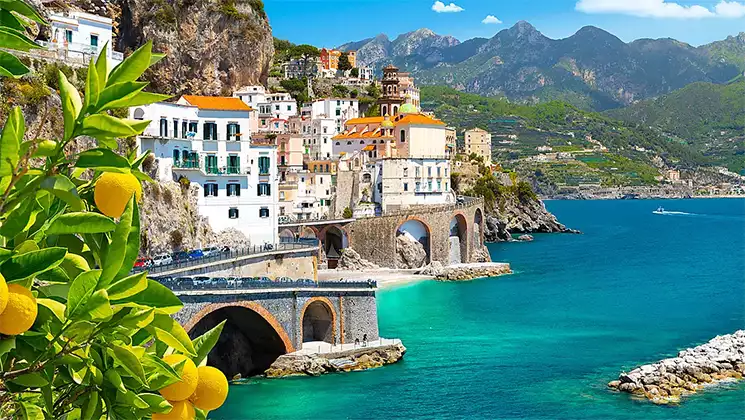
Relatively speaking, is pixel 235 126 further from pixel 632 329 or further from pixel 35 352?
pixel 35 352

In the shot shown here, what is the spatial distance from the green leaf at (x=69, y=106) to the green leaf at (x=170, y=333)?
879 millimetres

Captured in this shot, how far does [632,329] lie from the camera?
48.1 meters

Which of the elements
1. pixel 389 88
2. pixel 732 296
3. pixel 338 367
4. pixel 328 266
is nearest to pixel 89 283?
pixel 338 367

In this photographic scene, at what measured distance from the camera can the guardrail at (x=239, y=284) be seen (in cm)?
3371

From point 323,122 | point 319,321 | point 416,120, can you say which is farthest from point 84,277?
point 323,122

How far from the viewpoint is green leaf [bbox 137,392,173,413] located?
375cm

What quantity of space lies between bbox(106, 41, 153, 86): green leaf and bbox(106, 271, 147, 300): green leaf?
79 cm

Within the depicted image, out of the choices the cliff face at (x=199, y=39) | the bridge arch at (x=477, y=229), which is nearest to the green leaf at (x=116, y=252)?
the cliff face at (x=199, y=39)

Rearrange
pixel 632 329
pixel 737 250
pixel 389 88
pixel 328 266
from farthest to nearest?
1. pixel 389 88
2. pixel 737 250
3. pixel 328 266
4. pixel 632 329

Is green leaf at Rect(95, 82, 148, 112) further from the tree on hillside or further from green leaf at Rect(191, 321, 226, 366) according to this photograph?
the tree on hillside

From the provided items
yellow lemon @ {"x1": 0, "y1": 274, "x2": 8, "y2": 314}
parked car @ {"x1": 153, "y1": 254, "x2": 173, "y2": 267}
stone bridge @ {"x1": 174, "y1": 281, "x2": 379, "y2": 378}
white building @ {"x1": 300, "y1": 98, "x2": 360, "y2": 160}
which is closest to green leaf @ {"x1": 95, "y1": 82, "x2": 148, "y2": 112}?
yellow lemon @ {"x1": 0, "y1": 274, "x2": 8, "y2": 314}

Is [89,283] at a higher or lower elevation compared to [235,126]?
lower

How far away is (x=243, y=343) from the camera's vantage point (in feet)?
121

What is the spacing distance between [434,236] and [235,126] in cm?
3022
